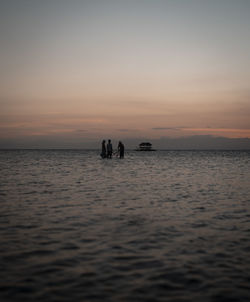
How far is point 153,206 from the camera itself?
1136cm

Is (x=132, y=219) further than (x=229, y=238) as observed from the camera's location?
Yes

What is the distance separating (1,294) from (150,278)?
227 cm

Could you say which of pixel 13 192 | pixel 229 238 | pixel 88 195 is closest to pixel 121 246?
pixel 229 238

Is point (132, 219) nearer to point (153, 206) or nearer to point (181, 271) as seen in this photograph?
point (153, 206)

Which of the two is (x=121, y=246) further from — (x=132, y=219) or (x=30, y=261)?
(x=132, y=219)

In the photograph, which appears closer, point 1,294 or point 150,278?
point 1,294

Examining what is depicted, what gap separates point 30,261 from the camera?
18.7 ft

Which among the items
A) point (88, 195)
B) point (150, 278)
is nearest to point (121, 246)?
point (150, 278)

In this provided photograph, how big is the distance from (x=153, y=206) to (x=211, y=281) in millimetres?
6435

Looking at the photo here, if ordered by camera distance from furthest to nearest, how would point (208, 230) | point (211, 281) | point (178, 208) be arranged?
1. point (178, 208)
2. point (208, 230)
3. point (211, 281)

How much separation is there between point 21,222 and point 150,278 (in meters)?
5.00

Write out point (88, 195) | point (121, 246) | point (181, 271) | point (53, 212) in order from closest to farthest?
point (181, 271)
point (121, 246)
point (53, 212)
point (88, 195)

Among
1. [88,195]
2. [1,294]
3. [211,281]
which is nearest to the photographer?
[1,294]

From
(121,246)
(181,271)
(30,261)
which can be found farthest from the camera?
(121,246)
